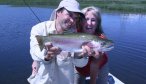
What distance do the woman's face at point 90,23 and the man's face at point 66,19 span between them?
83 cm

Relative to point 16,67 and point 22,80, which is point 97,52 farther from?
point 16,67

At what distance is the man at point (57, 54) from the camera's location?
345 centimetres

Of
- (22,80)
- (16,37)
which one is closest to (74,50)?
(22,80)

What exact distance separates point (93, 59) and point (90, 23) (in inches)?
21.9

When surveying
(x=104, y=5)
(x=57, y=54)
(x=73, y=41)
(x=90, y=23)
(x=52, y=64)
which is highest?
(x=90, y=23)

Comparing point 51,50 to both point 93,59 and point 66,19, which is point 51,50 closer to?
point 66,19

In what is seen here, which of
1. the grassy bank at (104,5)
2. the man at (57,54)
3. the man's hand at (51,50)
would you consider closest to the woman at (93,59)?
the man at (57,54)

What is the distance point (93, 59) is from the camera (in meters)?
4.49

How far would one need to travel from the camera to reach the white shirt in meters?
3.64

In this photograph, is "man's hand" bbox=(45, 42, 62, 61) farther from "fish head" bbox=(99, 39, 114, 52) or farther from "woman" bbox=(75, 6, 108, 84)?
"woman" bbox=(75, 6, 108, 84)

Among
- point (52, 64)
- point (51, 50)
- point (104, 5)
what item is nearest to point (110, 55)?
point (52, 64)

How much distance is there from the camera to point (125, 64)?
39.4 ft

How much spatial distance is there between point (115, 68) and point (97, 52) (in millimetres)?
8234

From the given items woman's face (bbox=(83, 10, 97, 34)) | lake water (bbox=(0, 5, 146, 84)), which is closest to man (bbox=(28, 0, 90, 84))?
woman's face (bbox=(83, 10, 97, 34))
